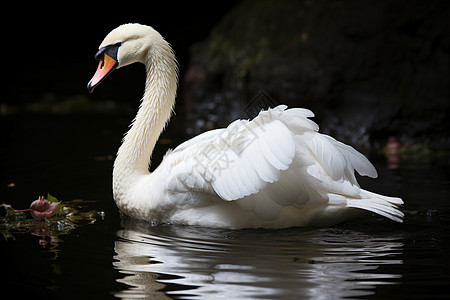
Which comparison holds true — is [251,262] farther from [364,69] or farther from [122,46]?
[364,69]

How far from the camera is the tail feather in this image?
13.5 ft

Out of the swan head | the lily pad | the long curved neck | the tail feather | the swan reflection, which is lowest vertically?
the swan reflection

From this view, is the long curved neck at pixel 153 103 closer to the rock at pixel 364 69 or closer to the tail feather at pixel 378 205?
the tail feather at pixel 378 205

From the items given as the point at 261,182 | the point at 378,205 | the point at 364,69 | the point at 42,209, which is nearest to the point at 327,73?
the point at 364,69

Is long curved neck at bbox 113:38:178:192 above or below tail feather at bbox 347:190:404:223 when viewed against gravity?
above

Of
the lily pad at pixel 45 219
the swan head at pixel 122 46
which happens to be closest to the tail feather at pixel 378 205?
the lily pad at pixel 45 219

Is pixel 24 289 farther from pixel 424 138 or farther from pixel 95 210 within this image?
pixel 424 138

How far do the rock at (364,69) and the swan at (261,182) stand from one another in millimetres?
3330

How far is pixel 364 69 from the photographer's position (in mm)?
8422

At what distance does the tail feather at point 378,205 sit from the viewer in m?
4.11

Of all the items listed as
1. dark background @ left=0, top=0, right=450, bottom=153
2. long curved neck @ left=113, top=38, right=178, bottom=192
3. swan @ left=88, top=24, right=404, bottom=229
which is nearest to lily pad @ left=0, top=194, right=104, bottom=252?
swan @ left=88, top=24, right=404, bottom=229

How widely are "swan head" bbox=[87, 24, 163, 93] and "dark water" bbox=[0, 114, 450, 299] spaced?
1055 mm

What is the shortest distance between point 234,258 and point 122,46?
1970 millimetres

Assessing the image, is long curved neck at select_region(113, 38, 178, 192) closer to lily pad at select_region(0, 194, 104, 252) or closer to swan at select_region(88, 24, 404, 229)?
swan at select_region(88, 24, 404, 229)
